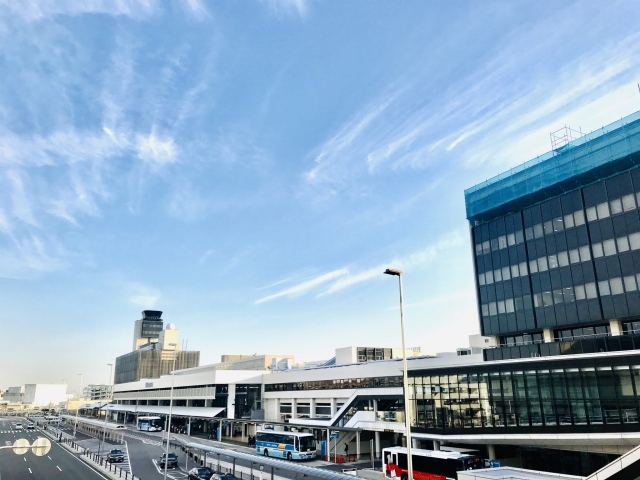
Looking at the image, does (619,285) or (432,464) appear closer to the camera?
(432,464)

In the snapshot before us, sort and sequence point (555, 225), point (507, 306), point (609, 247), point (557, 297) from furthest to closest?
1. point (507, 306)
2. point (555, 225)
3. point (557, 297)
4. point (609, 247)

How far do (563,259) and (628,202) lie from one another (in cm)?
878

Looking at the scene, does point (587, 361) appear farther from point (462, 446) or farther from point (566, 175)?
point (566, 175)

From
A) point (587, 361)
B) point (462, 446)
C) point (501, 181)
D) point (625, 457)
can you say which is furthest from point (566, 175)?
point (625, 457)

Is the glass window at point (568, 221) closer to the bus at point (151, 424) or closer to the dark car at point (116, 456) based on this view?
the dark car at point (116, 456)

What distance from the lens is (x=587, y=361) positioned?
143 feet

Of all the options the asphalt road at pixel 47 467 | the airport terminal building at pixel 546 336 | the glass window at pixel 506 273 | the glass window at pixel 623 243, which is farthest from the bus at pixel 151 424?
the glass window at pixel 623 243

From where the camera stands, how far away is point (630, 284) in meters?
47.7

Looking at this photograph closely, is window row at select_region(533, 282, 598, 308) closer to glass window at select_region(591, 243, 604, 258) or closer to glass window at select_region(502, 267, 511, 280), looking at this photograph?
glass window at select_region(591, 243, 604, 258)

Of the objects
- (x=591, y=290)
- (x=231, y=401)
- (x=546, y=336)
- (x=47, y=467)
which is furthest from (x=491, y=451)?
(x=231, y=401)

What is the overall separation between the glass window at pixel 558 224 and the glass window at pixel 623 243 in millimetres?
6340

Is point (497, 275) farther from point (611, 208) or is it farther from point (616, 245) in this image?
point (611, 208)

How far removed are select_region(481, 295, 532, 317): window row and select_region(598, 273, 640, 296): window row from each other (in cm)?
842

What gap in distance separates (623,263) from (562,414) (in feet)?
53.7
